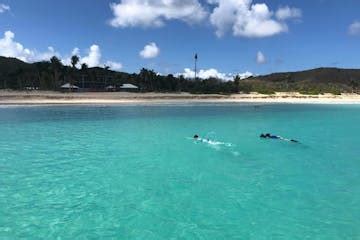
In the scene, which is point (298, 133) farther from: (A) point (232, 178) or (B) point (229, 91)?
(B) point (229, 91)

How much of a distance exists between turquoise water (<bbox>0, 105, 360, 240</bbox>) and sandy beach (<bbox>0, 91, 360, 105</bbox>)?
49.2 m

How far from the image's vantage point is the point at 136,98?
76562 mm

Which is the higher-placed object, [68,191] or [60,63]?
[60,63]

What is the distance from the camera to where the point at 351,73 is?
19850cm

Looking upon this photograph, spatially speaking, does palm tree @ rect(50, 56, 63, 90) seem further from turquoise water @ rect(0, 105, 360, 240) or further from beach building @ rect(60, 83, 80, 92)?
turquoise water @ rect(0, 105, 360, 240)

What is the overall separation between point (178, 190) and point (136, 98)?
2589 inches

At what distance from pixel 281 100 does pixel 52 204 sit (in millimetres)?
79677

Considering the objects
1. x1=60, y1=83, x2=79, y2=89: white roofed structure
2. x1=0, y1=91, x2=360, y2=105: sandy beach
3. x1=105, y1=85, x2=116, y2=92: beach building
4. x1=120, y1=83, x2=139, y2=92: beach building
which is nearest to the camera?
x1=0, y1=91, x2=360, y2=105: sandy beach

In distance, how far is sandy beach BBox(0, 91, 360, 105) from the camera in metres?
67.6

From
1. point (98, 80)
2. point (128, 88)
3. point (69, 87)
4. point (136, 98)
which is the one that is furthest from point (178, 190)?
point (98, 80)

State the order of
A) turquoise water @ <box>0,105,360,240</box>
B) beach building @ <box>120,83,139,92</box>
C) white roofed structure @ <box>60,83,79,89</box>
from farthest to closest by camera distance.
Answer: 1. beach building @ <box>120,83,139,92</box>
2. white roofed structure @ <box>60,83,79,89</box>
3. turquoise water @ <box>0,105,360,240</box>

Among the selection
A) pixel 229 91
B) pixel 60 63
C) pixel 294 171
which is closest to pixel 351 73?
pixel 229 91

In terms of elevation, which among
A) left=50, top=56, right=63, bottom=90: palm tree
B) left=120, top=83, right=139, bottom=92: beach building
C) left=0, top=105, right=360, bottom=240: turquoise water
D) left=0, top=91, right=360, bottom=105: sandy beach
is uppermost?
left=50, top=56, right=63, bottom=90: palm tree

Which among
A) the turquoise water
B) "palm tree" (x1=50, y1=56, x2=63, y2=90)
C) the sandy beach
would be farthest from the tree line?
the turquoise water
